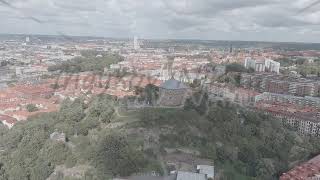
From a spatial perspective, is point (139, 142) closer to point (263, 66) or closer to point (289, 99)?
point (289, 99)

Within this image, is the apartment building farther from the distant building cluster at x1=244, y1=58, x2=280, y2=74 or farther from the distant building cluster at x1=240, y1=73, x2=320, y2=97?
the distant building cluster at x1=244, y1=58, x2=280, y2=74

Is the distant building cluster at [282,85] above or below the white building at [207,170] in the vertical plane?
above

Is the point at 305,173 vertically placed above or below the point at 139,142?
below

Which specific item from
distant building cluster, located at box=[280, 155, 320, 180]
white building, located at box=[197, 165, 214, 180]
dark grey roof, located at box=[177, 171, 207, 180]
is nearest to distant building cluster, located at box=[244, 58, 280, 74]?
distant building cluster, located at box=[280, 155, 320, 180]

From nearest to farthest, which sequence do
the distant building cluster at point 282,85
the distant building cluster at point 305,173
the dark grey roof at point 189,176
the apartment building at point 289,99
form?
the dark grey roof at point 189,176, the distant building cluster at point 305,173, the apartment building at point 289,99, the distant building cluster at point 282,85

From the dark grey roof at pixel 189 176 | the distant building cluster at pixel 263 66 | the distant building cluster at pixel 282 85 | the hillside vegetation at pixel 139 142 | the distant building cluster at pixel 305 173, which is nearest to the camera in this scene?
the dark grey roof at pixel 189 176

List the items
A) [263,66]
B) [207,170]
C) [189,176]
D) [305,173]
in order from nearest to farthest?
1. [189,176]
2. [207,170]
3. [305,173]
4. [263,66]

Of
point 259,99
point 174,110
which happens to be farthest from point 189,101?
point 259,99

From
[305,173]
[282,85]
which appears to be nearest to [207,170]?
[305,173]

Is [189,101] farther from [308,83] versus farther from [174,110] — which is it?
[308,83]

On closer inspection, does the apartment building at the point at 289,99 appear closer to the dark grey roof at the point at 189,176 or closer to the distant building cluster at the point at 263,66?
the distant building cluster at the point at 263,66

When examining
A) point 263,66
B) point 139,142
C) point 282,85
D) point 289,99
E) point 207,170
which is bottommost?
point 207,170

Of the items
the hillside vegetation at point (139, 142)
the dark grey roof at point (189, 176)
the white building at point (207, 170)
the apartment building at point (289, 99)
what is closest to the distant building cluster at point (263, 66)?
the apartment building at point (289, 99)
